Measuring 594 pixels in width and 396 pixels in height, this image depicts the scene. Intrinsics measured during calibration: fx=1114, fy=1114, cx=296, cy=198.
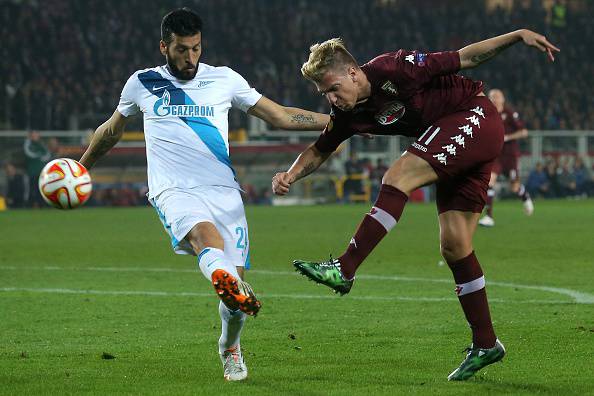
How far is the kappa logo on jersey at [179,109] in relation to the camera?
652 cm

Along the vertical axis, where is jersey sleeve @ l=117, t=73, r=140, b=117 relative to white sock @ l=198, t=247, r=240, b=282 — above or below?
above

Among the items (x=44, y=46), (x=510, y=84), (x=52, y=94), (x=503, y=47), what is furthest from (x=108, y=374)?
(x=510, y=84)

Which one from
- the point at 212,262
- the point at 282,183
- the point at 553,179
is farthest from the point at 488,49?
the point at 553,179

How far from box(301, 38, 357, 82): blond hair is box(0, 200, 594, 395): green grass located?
5.42 feet

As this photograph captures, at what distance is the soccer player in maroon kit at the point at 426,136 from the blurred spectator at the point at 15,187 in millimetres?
23419

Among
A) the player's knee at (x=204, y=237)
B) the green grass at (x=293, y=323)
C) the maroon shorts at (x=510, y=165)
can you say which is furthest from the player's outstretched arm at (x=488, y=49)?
the maroon shorts at (x=510, y=165)

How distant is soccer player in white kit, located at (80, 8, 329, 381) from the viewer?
20.6ft

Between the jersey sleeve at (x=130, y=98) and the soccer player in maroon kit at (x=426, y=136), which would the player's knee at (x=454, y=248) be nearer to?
the soccer player in maroon kit at (x=426, y=136)

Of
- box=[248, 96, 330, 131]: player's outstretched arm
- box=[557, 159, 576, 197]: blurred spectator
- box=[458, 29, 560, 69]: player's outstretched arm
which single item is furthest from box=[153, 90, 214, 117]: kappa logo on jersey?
box=[557, 159, 576, 197]: blurred spectator

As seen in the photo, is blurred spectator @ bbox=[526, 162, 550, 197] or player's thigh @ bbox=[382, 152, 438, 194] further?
blurred spectator @ bbox=[526, 162, 550, 197]

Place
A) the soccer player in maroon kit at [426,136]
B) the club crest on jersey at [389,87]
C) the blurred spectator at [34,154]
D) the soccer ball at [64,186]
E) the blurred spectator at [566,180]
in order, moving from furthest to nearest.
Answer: the blurred spectator at [566,180] → the blurred spectator at [34,154] → the soccer ball at [64,186] → the club crest on jersey at [389,87] → the soccer player in maroon kit at [426,136]

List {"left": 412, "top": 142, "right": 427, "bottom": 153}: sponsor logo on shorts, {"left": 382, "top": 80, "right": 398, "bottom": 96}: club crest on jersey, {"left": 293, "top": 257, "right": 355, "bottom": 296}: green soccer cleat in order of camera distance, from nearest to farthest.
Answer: {"left": 293, "top": 257, "right": 355, "bottom": 296}: green soccer cleat < {"left": 412, "top": 142, "right": 427, "bottom": 153}: sponsor logo on shorts < {"left": 382, "top": 80, "right": 398, "bottom": 96}: club crest on jersey

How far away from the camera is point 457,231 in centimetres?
627

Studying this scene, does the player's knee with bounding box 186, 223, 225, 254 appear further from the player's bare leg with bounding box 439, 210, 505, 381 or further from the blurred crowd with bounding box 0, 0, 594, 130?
the blurred crowd with bounding box 0, 0, 594, 130
